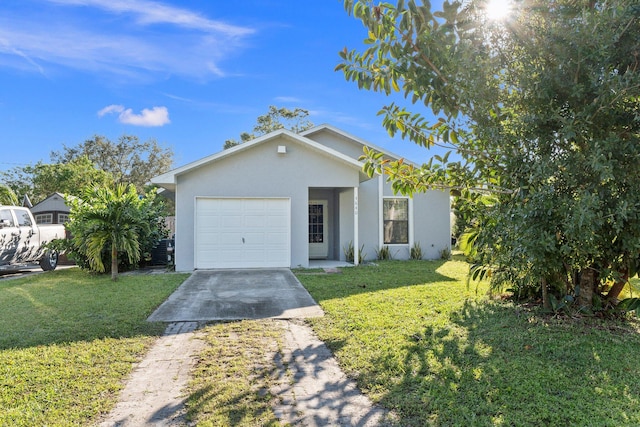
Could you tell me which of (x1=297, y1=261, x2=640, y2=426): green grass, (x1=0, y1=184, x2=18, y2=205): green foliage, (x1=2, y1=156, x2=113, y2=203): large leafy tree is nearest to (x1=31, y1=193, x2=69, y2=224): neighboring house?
(x1=0, y1=184, x2=18, y2=205): green foliage

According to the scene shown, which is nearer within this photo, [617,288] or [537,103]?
[537,103]

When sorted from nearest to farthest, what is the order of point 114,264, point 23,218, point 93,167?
1. point 114,264
2. point 23,218
3. point 93,167

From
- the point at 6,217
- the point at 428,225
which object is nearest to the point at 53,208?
the point at 6,217

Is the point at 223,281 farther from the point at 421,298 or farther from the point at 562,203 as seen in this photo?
the point at 562,203

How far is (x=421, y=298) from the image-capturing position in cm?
765

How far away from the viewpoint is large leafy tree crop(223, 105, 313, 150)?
35938 millimetres

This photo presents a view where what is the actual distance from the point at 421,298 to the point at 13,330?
21.5 ft

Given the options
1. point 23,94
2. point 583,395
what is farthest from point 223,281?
point 23,94

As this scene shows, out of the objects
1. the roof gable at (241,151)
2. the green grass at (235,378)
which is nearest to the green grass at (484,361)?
the green grass at (235,378)

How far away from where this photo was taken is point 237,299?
7.81m

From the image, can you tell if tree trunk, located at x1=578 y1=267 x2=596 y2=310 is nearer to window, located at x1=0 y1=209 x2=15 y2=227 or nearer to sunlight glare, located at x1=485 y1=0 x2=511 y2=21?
sunlight glare, located at x1=485 y1=0 x2=511 y2=21

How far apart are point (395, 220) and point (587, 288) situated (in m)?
10.2

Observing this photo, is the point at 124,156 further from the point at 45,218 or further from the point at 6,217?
the point at 6,217

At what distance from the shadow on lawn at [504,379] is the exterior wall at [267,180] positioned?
795cm
